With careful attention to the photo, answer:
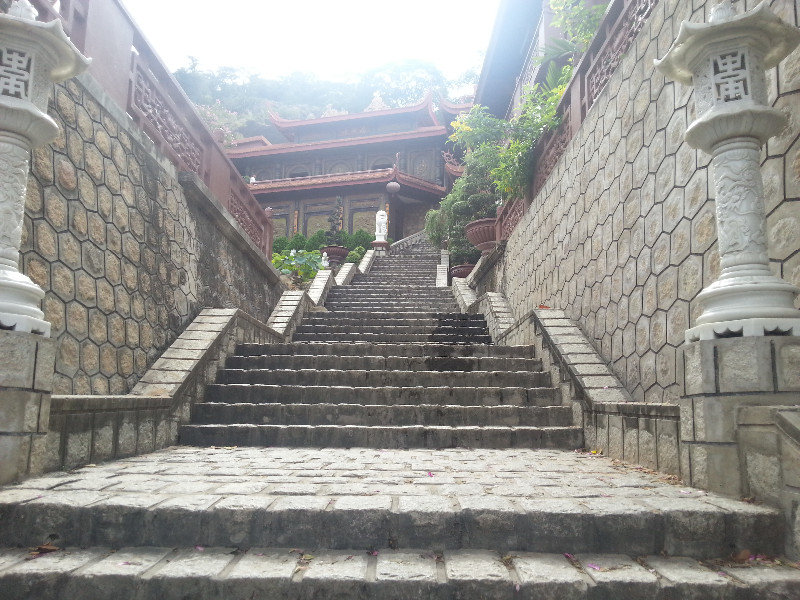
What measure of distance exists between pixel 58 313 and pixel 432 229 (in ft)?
43.5

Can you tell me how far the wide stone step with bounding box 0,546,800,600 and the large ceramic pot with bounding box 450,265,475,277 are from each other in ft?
39.4

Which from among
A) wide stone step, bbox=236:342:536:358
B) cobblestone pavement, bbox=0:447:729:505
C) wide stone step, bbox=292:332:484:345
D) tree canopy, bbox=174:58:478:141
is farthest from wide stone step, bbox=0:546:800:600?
tree canopy, bbox=174:58:478:141

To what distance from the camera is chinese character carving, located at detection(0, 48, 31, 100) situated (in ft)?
8.43

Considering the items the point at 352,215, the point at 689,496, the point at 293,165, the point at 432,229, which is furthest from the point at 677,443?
the point at 293,165

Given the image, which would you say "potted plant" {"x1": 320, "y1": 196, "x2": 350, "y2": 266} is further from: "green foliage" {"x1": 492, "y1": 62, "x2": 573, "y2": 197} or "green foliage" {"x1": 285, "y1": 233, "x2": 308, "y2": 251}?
"green foliage" {"x1": 492, "y1": 62, "x2": 573, "y2": 197}

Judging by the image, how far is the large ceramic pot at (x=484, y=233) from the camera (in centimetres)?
1195

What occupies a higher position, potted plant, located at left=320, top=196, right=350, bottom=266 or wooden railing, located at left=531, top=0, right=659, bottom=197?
potted plant, located at left=320, top=196, right=350, bottom=266

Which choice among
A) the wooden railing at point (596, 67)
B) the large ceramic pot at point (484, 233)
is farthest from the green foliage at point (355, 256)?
the wooden railing at point (596, 67)

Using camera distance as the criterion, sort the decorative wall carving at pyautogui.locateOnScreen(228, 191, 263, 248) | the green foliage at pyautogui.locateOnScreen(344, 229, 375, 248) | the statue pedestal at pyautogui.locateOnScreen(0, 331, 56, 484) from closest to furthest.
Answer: the statue pedestal at pyautogui.locateOnScreen(0, 331, 56, 484) < the decorative wall carving at pyautogui.locateOnScreen(228, 191, 263, 248) < the green foliage at pyautogui.locateOnScreen(344, 229, 375, 248)

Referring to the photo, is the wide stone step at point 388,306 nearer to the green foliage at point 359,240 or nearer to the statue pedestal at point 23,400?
the statue pedestal at point 23,400

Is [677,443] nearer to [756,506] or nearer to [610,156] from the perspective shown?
[756,506]

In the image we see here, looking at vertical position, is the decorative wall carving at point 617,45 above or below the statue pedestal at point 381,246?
below

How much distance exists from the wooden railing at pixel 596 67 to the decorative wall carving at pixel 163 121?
4.50 m

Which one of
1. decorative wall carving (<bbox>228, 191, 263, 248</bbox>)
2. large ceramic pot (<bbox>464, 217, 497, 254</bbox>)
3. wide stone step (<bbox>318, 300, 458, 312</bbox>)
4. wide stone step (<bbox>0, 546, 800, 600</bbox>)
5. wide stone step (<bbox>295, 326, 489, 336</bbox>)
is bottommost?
wide stone step (<bbox>0, 546, 800, 600</bbox>)
